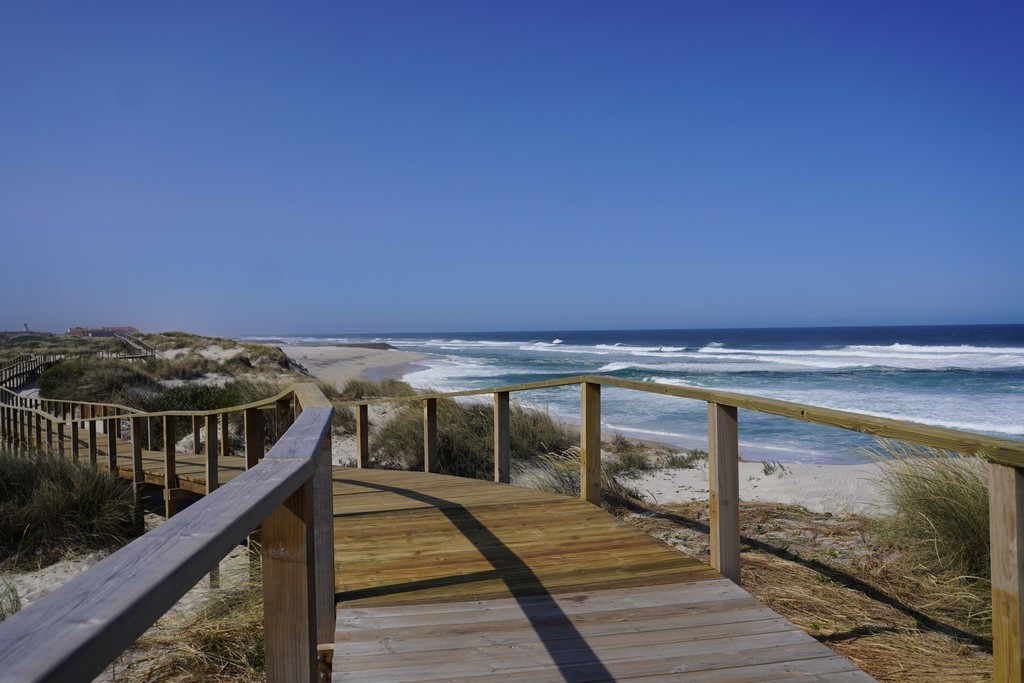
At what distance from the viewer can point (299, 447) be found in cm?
187

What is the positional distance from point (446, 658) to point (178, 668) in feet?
4.91

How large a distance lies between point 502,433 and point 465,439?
12.4 ft

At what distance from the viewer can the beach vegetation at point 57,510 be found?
22.5 feet

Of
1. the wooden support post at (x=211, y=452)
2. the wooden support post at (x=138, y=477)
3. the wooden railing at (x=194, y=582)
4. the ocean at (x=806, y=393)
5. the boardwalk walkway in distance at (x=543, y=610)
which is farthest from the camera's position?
the ocean at (x=806, y=393)

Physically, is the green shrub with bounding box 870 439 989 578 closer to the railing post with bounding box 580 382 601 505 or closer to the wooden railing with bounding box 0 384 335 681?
the railing post with bounding box 580 382 601 505

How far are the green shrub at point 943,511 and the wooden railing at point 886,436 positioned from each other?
88.0 inches

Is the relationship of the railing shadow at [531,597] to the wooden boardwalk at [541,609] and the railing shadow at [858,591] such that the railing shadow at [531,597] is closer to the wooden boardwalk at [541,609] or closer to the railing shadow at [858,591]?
the wooden boardwalk at [541,609]

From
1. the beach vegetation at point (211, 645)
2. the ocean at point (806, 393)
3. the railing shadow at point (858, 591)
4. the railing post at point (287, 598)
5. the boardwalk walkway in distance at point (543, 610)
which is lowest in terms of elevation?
the ocean at point (806, 393)

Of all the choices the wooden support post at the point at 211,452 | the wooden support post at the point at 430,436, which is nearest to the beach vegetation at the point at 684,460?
the wooden support post at the point at 430,436

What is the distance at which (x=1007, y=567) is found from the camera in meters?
1.90

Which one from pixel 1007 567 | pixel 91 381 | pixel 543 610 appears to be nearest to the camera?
pixel 1007 567

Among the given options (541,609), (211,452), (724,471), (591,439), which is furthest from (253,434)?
(724,471)

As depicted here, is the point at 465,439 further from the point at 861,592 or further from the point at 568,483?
the point at 861,592

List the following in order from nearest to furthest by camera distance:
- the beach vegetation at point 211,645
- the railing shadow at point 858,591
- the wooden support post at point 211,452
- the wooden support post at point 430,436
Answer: the beach vegetation at point 211,645 → the railing shadow at point 858,591 → the wooden support post at point 211,452 → the wooden support post at point 430,436
